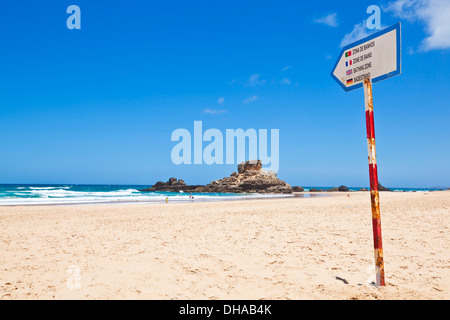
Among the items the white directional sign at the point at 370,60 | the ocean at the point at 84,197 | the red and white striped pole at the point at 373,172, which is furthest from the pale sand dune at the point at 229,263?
the ocean at the point at 84,197

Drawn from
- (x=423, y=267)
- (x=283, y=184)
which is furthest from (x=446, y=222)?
(x=283, y=184)

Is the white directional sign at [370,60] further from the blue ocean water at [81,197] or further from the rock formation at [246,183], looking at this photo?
the rock formation at [246,183]

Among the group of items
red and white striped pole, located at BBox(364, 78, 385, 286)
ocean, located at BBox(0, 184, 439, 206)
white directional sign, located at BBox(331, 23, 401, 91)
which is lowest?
ocean, located at BBox(0, 184, 439, 206)

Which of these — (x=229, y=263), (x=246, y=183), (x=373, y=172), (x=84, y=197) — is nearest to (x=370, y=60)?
(x=373, y=172)

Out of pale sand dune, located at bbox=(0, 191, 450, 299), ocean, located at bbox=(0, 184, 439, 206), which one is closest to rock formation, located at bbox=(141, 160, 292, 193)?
ocean, located at bbox=(0, 184, 439, 206)

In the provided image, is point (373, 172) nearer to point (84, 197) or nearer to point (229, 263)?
point (229, 263)

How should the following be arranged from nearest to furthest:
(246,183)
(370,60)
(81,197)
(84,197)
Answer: (370,60)
(84,197)
(81,197)
(246,183)

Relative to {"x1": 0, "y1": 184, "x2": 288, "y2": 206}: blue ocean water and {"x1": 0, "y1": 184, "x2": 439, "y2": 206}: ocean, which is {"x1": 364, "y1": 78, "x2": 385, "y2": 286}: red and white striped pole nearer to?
{"x1": 0, "y1": 184, "x2": 439, "y2": 206}: ocean

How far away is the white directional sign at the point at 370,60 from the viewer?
350 centimetres

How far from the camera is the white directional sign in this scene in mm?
3504

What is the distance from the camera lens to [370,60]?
3.81 meters

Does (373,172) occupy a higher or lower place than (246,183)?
lower

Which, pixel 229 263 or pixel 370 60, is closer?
pixel 370 60
